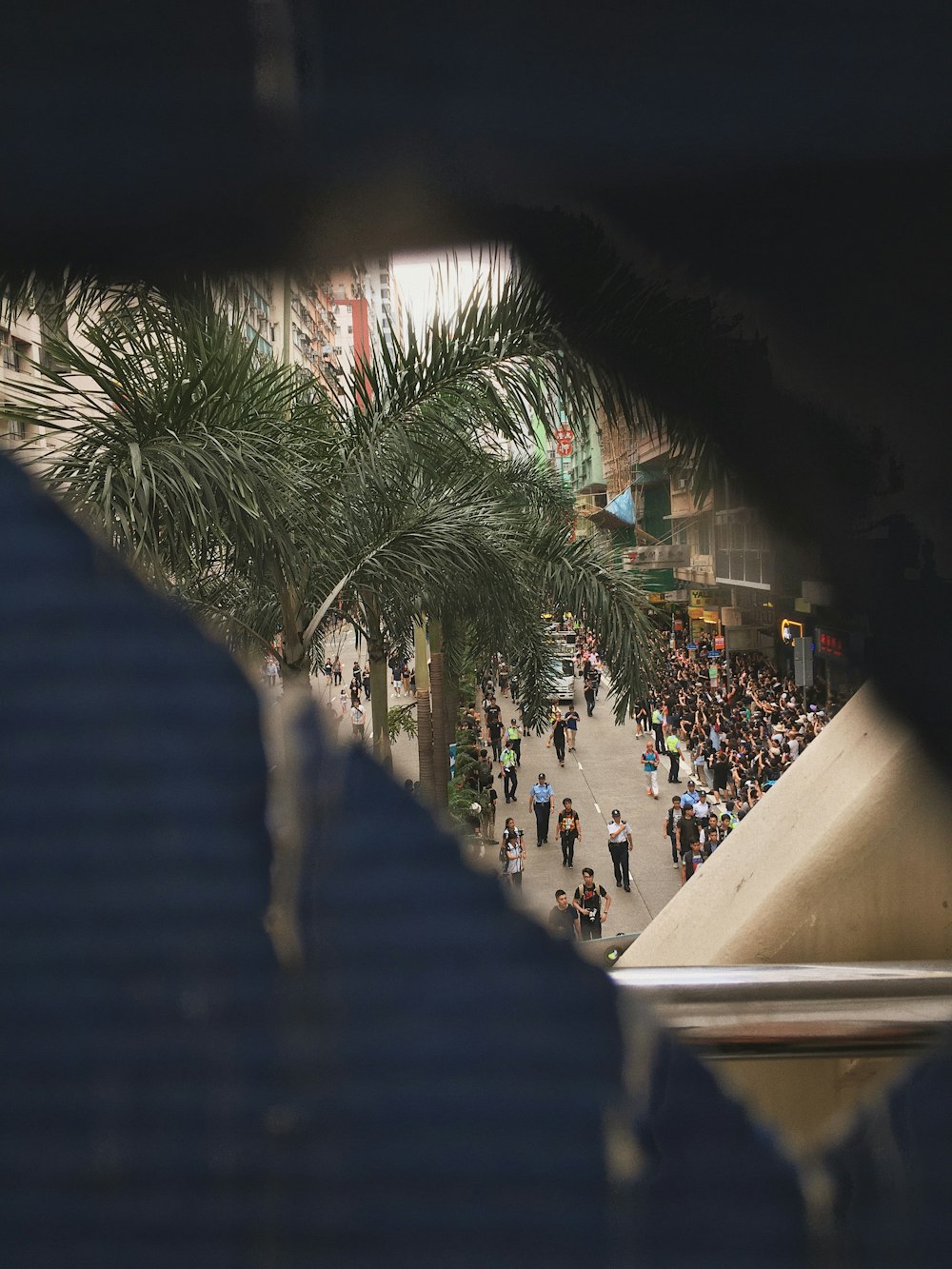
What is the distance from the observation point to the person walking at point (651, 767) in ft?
24.3

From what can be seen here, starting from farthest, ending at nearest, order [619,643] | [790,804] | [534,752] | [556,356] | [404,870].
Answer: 1. [534,752]
2. [619,643]
3. [790,804]
4. [556,356]
5. [404,870]

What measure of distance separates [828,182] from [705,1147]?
72 centimetres

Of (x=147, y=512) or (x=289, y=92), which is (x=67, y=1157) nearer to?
(x=147, y=512)

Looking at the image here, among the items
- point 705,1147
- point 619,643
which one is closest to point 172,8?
point 705,1147

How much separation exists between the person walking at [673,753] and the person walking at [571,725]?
63 centimetres

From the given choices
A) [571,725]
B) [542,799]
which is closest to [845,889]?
[542,799]

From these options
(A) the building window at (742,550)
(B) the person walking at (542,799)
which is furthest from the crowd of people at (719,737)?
(B) the person walking at (542,799)

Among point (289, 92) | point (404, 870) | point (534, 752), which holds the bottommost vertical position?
point (534, 752)

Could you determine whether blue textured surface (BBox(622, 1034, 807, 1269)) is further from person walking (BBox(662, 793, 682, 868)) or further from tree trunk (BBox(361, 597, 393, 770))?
person walking (BBox(662, 793, 682, 868))

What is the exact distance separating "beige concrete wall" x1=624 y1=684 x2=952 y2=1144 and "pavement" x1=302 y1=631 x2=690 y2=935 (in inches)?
50.9

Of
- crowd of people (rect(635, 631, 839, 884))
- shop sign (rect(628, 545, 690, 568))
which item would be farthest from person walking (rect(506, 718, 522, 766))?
shop sign (rect(628, 545, 690, 568))

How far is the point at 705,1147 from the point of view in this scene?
0.77 m

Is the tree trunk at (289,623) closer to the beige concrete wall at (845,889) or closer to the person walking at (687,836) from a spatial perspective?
the beige concrete wall at (845,889)

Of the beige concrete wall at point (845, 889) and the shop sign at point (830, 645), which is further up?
the shop sign at point (830, 645)
